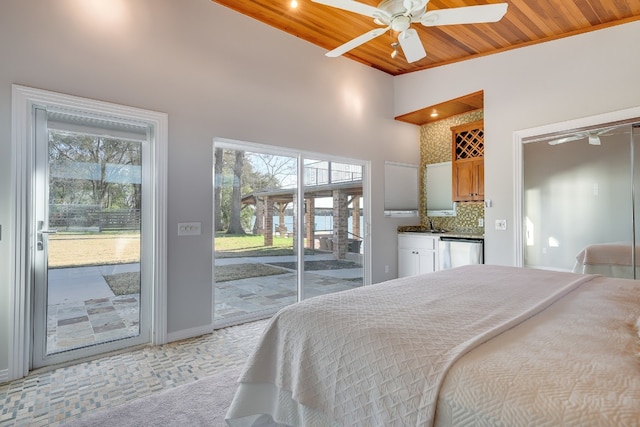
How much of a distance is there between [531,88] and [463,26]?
1.06 m

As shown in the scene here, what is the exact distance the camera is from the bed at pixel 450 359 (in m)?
0.84

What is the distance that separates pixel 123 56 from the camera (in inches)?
113

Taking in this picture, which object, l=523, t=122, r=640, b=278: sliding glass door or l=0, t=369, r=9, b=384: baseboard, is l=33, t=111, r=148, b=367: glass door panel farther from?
l=523, t=122, r=640, b=278: sliding glass door

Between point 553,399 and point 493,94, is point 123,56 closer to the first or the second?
point 553,399

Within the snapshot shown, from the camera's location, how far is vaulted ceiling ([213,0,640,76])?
312 cm

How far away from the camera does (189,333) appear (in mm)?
3221

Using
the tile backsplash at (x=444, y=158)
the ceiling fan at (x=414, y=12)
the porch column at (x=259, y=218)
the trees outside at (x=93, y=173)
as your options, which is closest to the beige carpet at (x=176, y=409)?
the trees outside at (x=93, y=173)

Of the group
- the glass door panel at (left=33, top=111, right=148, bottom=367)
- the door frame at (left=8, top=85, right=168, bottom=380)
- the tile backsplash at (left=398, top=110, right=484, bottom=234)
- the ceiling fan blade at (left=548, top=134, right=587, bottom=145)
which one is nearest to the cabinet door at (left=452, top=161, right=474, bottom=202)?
the tile backsplash at (left=398, top=110, right=484, bottom=234)

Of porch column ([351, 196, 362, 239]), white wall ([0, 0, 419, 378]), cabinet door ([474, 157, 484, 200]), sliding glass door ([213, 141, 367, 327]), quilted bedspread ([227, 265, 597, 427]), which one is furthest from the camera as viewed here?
porch column ([351, 196, 362, 239])

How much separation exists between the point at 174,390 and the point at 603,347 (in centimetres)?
229

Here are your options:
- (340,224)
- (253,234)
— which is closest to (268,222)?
(253,234)

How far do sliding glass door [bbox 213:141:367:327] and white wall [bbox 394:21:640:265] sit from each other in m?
1.67

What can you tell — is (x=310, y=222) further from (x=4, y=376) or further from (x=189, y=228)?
(x=4, y=376)

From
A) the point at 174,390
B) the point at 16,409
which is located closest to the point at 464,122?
the point at 174,390
